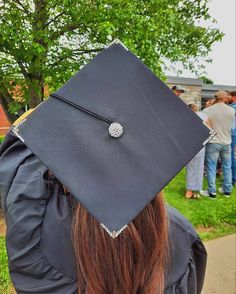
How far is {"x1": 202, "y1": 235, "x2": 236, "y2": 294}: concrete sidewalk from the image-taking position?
3.08 meters

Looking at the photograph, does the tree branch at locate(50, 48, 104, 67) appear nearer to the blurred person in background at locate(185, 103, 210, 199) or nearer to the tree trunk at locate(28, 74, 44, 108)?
the tree trunk at locate(28, 74, 44, 108)

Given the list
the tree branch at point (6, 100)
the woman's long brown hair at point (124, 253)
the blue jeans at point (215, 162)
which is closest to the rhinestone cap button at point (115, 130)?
the woman's long brown hair at point (124, 253)

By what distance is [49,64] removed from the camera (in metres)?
4.20

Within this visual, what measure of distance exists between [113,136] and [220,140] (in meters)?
4.27

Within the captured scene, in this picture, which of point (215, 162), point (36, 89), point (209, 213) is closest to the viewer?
point (36, 89)

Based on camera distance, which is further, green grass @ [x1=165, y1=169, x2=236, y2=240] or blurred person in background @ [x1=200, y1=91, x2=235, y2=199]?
blurred person in background @ [x1=200, y1=91, x2=235, y2=199]

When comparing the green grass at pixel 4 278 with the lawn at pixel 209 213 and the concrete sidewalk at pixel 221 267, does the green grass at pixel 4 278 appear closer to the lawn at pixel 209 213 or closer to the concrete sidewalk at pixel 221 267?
the lawn at pixel 209 213

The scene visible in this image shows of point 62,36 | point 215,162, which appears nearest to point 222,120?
point 215,162

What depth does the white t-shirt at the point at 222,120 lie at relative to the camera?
16.3 ft

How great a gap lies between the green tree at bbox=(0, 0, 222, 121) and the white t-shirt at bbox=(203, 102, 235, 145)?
41.7 inches

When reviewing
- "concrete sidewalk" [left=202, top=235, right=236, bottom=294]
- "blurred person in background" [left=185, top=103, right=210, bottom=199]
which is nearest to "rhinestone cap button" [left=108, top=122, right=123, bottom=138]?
"concrete sidewalk" [left=202, top=235, right=236, bottom=294]

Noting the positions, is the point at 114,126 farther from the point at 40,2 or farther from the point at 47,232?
the point at 40,2

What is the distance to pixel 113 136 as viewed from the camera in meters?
1.09

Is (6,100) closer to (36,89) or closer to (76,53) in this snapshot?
(36,89)
